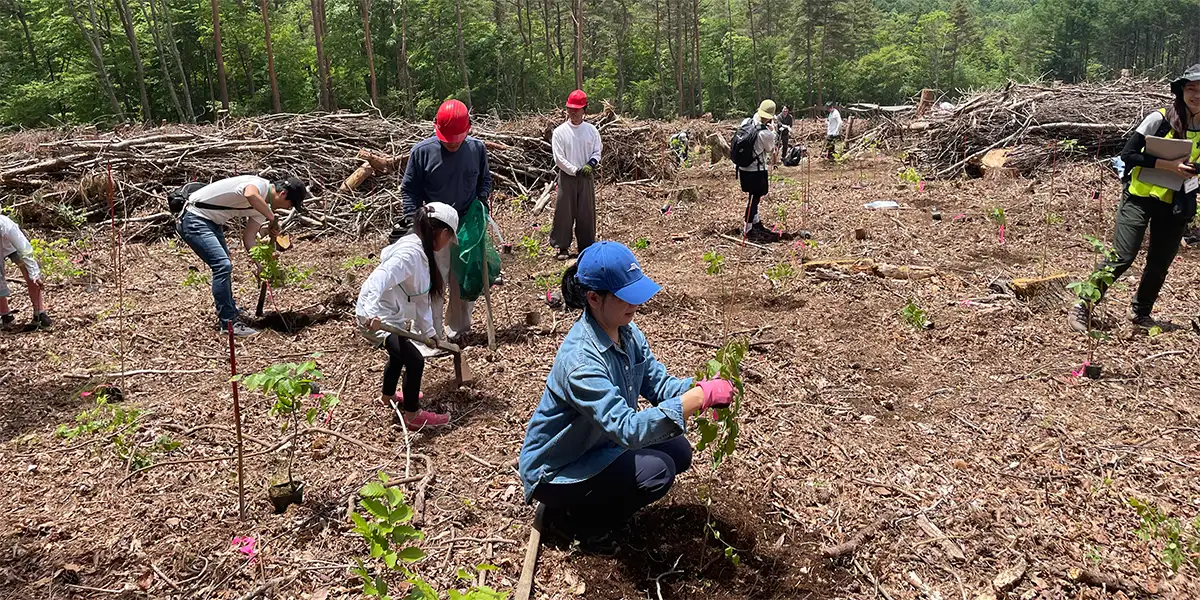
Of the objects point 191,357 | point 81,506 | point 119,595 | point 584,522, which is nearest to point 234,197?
point 191,357

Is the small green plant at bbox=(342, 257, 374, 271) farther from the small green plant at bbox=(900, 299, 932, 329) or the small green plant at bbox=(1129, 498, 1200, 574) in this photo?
the small green plant at bbox=(1129, 498, 1200, 574)

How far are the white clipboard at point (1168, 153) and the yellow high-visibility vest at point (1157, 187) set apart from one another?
3 cm

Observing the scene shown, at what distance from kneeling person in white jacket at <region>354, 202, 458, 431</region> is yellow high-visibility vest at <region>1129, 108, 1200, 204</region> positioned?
4.06 metres

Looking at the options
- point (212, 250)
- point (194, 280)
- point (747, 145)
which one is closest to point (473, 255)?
point (212, 250)

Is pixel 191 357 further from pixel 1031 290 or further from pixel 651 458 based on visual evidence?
pixel 1031 290

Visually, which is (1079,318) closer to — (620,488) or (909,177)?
(620,488)

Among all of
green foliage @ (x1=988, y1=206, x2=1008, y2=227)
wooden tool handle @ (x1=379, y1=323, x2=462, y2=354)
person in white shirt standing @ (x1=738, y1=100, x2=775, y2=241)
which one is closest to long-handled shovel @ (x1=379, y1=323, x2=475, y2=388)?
wooden tool handle @ (x1=379, y1=323, x2=462, y2=354)

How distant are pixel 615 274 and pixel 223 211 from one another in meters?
4.05

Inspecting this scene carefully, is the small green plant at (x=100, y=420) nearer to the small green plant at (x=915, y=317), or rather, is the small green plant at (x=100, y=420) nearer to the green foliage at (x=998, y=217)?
the small green plant at (x=915, y=317)

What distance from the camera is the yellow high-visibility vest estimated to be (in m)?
4.30

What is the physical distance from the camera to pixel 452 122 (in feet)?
15.5

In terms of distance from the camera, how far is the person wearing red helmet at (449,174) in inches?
188

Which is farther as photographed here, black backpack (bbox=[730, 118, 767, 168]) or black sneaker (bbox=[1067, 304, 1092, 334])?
black backpack (bbox=[730, 118, 767, 168])

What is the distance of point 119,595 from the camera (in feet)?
8.48
